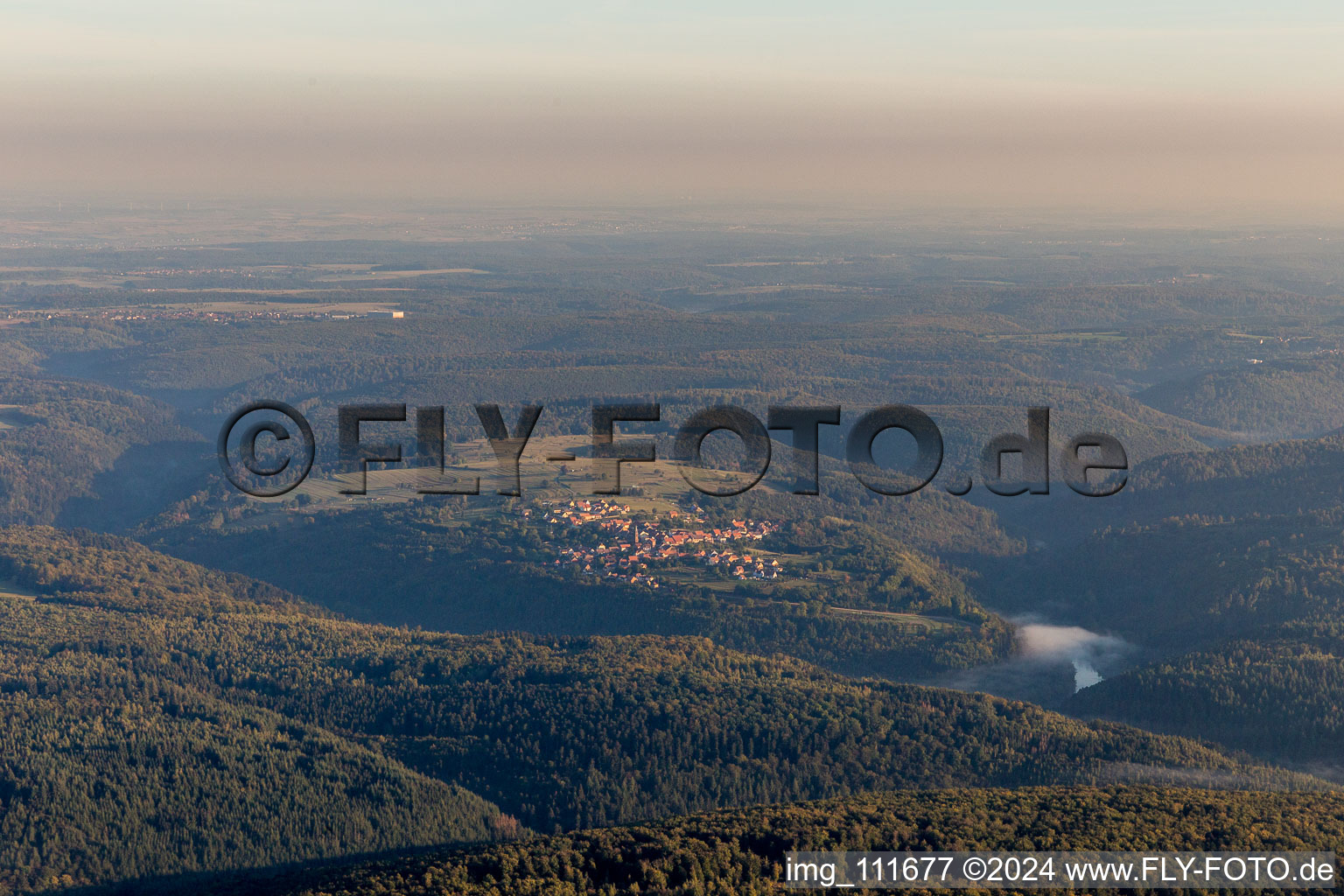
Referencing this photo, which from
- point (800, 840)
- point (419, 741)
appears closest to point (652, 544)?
point (419, 741)

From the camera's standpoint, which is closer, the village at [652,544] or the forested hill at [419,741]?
the forested hill at [419,741]

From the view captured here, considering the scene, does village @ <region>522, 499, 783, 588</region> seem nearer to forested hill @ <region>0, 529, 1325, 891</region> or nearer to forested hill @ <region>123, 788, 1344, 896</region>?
forested hill @ <region>0, 529, 1325, 891</region>

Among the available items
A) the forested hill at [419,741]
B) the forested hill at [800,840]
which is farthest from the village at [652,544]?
the forested hill at [800,840]

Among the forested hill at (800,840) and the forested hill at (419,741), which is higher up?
the forested hill at (800,840)

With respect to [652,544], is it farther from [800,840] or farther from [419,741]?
[800,840]

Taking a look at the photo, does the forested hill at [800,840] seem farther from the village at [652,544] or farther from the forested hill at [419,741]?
the village at [652,544]

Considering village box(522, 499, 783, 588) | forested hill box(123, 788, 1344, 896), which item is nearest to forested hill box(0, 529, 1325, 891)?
forested hill box(123, 788, 1344, 896)
